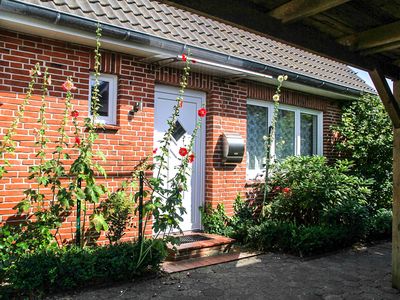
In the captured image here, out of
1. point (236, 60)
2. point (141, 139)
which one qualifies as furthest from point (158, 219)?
point (236, 60)

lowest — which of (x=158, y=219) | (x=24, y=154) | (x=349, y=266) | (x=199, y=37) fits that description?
(x=349, y=266)

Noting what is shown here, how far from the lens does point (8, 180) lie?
4.54 metres

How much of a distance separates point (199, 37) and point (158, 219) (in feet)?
11.1

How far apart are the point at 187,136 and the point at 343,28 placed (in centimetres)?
340

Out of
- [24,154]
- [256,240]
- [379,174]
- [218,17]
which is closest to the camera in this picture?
[218,17]

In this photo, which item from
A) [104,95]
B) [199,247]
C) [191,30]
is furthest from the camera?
[191,30]

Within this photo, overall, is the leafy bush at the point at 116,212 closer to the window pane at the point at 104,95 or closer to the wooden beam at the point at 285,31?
the window pane at the point at 104,95

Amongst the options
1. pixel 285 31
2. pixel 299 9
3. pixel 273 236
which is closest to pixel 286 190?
pixel 273 236

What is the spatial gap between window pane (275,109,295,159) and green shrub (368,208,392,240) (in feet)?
7.00

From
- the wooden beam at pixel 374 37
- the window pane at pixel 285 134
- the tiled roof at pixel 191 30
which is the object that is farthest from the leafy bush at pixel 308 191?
the wooden beam at pixel 374 37

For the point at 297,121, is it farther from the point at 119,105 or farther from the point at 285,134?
the point at 119,105

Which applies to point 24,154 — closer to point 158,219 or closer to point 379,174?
point 158,219

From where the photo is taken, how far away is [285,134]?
8305 mm

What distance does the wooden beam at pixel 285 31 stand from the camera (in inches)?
106
